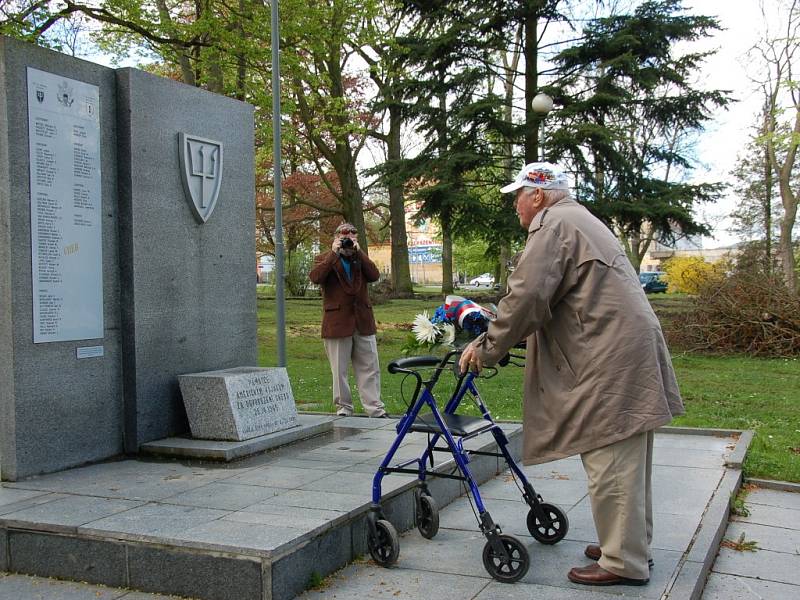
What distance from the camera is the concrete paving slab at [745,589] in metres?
4.11

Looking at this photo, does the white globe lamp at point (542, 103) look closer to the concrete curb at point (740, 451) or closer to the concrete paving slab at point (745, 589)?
the concrete curb at point (740, 451)

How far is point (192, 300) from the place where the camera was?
6.75 m

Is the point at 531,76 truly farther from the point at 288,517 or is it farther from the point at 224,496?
the point at 288,517

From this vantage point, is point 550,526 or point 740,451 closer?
point 550,526

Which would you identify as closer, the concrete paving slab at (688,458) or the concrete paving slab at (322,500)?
the concrete paving slab at (322,500)

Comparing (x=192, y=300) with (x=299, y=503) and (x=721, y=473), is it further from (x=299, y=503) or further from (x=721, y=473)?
(x=721, y=473)

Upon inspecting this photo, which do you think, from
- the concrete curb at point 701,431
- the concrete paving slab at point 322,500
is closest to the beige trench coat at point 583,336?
the concrete paving slab at point 322,500

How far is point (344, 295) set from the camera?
8.27 metres

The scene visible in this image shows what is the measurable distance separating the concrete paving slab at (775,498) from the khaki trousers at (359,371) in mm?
3618

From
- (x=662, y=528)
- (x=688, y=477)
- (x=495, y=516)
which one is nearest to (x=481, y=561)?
(x=495, y=516)

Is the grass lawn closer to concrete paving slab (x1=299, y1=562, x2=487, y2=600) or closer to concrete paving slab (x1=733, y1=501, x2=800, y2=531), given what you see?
concrete paving slab (x1=733, y1=501, x2=800, y2=531)

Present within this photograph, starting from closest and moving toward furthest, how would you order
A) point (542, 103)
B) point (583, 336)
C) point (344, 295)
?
point (583, 336) → point (344, 295) → point (542, 103)

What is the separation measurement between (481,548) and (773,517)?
2225 millimetres

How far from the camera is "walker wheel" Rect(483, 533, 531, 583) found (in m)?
3.96
